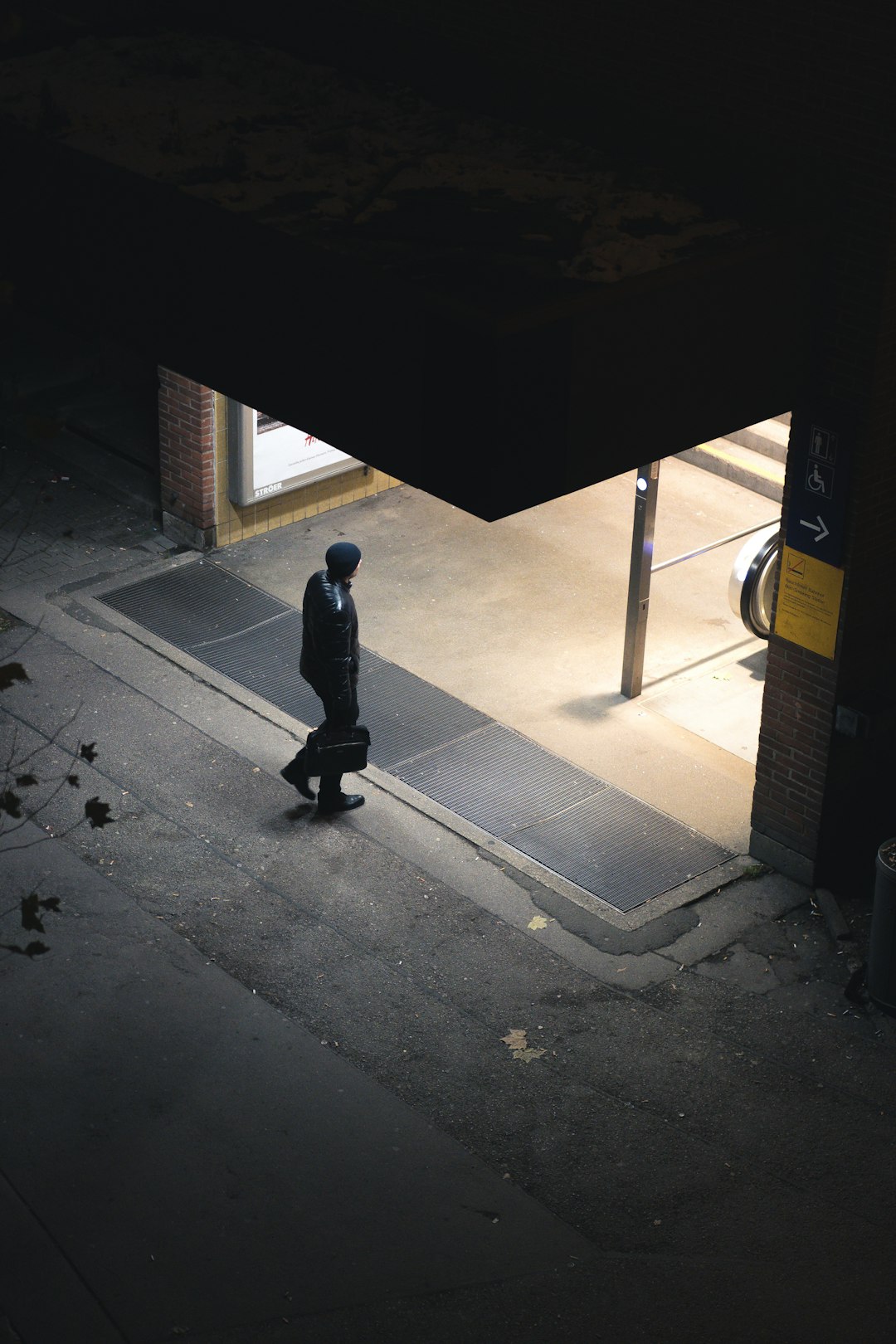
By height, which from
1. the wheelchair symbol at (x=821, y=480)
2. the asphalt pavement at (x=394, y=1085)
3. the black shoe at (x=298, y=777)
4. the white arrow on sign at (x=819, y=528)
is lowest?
the asphalt pavement at (x=394, y=1085)

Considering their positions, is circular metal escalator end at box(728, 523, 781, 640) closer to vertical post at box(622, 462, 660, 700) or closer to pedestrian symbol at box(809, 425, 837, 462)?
vertical post at box(622, 462, 660, 700)

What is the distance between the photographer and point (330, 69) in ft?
34.4

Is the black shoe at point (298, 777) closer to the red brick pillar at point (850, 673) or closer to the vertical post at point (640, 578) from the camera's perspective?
the vertical post at point (640, 578)

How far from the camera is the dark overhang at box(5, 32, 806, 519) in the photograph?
Result: 774 centimetres

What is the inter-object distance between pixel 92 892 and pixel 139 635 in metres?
3.29

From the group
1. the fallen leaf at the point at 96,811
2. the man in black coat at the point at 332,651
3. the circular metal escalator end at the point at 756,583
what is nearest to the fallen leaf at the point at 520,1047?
the man in black coat at the point at 332,651

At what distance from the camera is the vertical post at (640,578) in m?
11.7

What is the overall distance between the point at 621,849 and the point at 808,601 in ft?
7.10

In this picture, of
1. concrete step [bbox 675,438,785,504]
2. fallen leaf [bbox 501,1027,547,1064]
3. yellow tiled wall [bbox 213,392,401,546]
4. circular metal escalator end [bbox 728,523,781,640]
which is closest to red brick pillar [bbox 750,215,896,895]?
circular metal escalator end [bbox 728,523,781,640]

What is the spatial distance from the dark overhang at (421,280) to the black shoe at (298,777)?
9.01ft

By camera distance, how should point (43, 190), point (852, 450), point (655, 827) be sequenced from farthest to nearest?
point (655, 827), point (43, 190), point (852, 450)

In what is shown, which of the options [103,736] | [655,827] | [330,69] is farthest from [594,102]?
[103,736]

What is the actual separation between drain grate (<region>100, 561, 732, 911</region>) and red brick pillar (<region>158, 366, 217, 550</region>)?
0.42 meters

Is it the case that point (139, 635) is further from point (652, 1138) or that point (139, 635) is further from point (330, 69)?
point (652, 1138)
